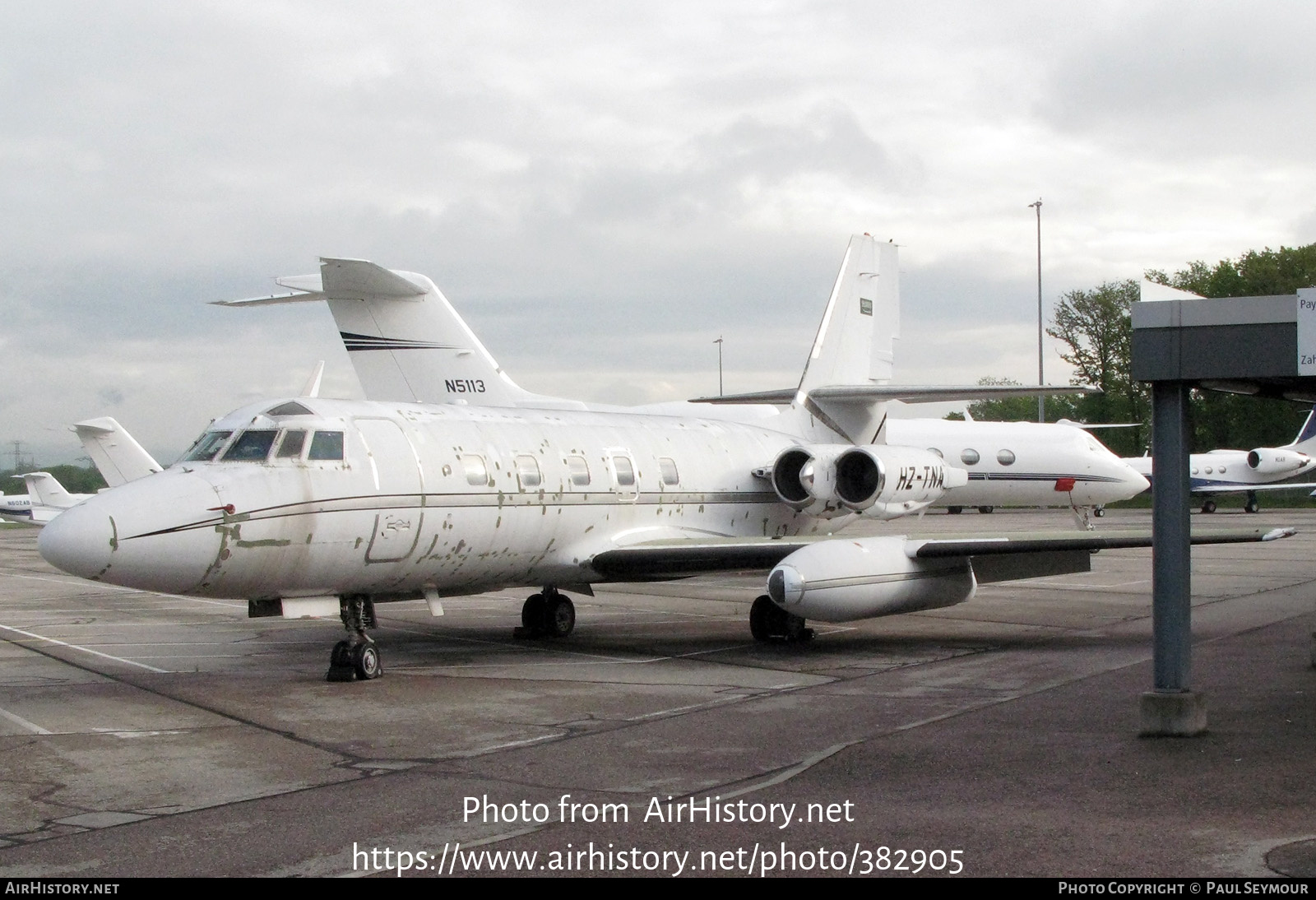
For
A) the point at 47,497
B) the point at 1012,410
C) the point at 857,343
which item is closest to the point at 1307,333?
the point at 857,343

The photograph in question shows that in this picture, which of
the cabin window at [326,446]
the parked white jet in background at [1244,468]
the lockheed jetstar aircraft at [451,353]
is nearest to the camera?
the cabin window at [326,446]

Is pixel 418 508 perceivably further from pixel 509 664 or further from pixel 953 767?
pixel 953 767

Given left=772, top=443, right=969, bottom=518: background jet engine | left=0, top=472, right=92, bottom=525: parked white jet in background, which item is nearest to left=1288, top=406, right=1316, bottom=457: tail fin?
left=772, top=443, right=969, bottom=518: background jet engine

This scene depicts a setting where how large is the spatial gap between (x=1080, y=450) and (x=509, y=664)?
84.3 feet

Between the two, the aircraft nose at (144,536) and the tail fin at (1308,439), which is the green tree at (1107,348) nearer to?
the tail fin at (1308,439)

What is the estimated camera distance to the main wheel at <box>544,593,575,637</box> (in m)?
15.5

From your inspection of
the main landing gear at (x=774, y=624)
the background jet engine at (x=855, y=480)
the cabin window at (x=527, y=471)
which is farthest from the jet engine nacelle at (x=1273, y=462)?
the cabin window at (x=527, y=471)

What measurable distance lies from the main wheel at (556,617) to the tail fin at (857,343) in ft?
17.2

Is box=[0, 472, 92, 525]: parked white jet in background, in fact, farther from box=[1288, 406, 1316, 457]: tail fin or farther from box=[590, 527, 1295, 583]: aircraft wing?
box=[1288, 406, 1316, 457]: tail fin

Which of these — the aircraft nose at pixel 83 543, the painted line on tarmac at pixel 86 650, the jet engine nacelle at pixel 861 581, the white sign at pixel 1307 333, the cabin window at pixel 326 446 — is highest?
the white sign at pixel 1307 333

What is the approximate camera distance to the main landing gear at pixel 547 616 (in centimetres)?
1545

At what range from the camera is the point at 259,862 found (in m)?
5.86

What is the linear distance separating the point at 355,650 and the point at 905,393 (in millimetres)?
8879

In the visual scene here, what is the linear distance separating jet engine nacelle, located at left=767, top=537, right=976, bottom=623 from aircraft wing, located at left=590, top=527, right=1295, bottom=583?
0.56 feet
